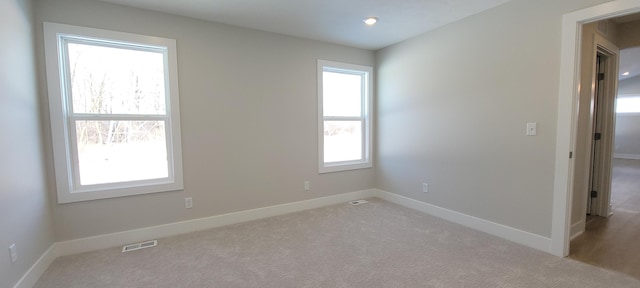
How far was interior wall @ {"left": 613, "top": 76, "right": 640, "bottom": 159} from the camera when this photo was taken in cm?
842

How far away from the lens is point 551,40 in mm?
2434

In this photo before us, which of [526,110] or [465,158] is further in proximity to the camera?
[465,158]

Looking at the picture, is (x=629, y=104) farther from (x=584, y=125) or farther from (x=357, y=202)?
(x=357, y=202)

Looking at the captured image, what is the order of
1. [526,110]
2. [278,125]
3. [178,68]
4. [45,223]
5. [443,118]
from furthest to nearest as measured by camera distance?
[278,125] < [443,118] < [178,68] < [526,110] < [45,223]

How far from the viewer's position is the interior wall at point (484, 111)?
99.4 inches

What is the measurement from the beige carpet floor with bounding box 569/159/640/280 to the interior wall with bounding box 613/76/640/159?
6424 millimetres

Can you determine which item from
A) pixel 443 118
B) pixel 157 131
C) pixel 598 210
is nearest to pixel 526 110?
pixel 443 118

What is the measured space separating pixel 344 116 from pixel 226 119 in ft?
5.97

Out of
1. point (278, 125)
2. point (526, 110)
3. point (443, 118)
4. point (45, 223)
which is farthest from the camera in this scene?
point (278, 125)

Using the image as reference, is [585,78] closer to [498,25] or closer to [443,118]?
[498,25]

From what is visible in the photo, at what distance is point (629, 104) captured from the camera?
860cm

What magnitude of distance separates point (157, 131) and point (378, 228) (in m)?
2.70

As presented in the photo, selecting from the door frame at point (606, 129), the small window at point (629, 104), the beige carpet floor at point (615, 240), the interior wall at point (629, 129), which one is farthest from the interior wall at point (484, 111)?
the interior wall at point (629, 129)

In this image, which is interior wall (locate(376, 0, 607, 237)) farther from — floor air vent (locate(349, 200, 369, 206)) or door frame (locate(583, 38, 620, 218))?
door frame (locate(583, 38, 620, 218))
